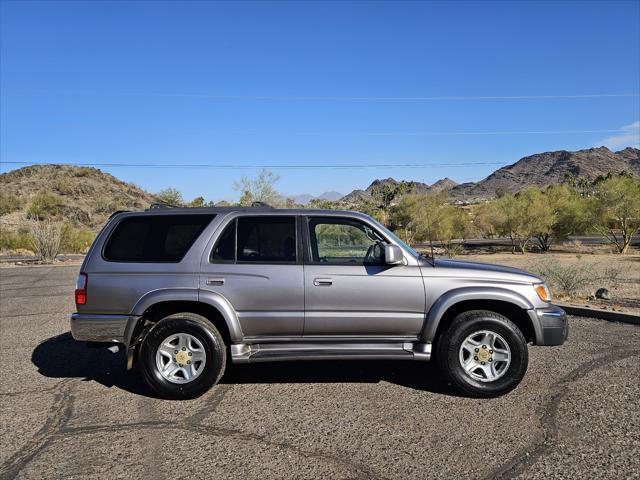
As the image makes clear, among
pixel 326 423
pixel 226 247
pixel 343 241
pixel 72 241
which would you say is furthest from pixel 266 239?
pixel 72 241

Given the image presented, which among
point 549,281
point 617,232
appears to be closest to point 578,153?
point 617,232

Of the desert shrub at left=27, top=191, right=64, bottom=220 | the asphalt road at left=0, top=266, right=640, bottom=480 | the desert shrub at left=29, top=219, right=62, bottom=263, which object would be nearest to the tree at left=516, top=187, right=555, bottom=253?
the desert shrub at left=29, top=219, right=62, bottom=263

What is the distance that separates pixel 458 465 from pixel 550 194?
3428 centimetres

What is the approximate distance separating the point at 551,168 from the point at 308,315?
186 m

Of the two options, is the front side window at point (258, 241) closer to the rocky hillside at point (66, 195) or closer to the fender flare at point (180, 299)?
the fender flare at point (180, 299)

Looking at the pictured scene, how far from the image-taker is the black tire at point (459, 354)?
493 cm

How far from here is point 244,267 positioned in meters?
5.12

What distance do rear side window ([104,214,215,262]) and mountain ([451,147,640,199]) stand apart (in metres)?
156

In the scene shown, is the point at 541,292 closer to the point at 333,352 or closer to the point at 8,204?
the point at 333,352

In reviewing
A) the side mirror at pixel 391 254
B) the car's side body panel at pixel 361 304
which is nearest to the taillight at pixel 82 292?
the car's side body panel at pixel 361 304

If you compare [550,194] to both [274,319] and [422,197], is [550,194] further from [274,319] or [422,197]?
[274,319]

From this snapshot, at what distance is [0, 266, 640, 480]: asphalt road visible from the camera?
3619mm

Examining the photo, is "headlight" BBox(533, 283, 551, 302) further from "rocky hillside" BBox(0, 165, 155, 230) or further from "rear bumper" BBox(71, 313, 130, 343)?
"rocky hillside" BBox(0, 165, 155, 230)

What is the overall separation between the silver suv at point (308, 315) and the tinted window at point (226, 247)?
1.7 inches
